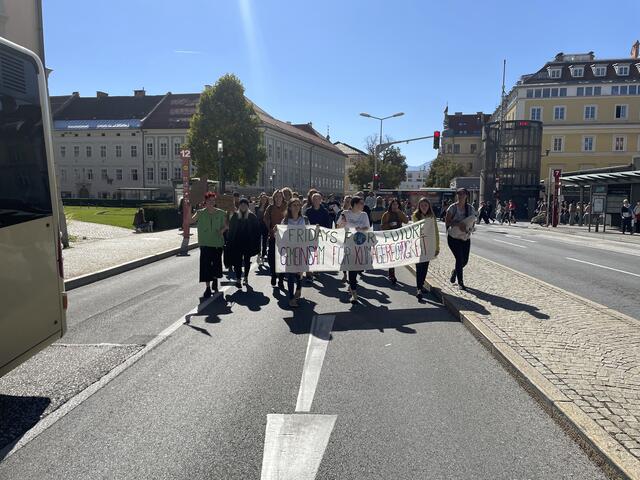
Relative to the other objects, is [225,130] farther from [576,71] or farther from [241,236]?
[241,236]

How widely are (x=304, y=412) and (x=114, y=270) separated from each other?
9.75 metres

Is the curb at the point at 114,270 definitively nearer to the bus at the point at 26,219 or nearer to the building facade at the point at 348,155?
the bus at the point at 26,219

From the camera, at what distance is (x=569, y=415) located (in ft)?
13.2

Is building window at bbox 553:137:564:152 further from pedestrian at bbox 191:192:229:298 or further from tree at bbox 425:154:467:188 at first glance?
pedestrian at bbox 191:192:229:298

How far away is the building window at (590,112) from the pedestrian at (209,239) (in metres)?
71.4

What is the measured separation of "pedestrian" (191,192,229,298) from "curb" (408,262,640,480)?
5128 mm

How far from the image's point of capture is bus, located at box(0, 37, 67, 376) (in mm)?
4207

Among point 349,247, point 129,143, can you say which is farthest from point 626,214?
point 129,143

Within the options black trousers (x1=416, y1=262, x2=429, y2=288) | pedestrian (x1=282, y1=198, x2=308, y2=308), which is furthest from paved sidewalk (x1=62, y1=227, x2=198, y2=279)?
black trousers (x1=416, y1=262, x2=429, y2=288)

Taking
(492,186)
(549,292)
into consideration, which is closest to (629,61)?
(492,186)

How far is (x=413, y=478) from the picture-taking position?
3.36 meters

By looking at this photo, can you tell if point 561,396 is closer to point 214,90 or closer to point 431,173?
point 214,90

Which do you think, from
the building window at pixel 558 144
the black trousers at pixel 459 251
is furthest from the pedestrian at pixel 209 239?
the building window at pixel 558 144

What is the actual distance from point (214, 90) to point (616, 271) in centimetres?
5136
